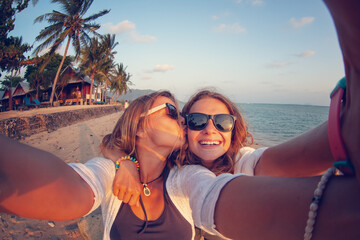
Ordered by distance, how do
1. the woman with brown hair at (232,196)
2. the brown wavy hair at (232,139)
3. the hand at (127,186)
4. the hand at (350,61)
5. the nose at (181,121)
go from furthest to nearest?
the nose at (181,121) < the brown wavy hair at (232,139) < the hand at (127,186) < the woman with brown hair at (232,196) < the hand at (350,61)

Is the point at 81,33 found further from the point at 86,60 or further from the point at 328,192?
the point at 328,192

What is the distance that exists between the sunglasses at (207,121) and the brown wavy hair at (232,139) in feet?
0.62

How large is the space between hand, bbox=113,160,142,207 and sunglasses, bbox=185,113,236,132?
0.76 m

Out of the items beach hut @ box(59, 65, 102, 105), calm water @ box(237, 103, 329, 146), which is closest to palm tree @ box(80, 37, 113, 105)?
beach hut @ box(59, 65, 102, 105)

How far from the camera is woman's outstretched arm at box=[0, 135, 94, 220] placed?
732 mm

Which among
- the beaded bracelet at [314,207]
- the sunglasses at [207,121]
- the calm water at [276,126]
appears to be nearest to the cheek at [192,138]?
the sunglasses at [207,121]

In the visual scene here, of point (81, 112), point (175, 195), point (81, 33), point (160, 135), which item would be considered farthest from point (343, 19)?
point (81, 33)

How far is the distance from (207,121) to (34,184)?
1528 millimetres

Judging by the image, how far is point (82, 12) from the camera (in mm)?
20797

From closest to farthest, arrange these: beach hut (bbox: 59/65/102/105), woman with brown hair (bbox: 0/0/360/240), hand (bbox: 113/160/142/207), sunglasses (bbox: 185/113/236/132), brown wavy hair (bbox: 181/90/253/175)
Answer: woman with brown hair (bbox: 0/0/360/240)
hand (bbox: 113/160/142/207)
brown wavy hair (bbox: 181/90/253/175)
sunglasses (bbox: 185/113/236/132)
beach hut (bbox: 59/65/102/105)

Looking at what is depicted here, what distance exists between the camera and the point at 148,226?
5.41 feet

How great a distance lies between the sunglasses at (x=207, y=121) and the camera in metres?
2.00

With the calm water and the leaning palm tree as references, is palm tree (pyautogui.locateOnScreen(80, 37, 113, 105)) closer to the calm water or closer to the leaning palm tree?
the leaning palm tree

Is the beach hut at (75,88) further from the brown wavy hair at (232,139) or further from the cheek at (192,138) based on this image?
the cheek at (192,138)
